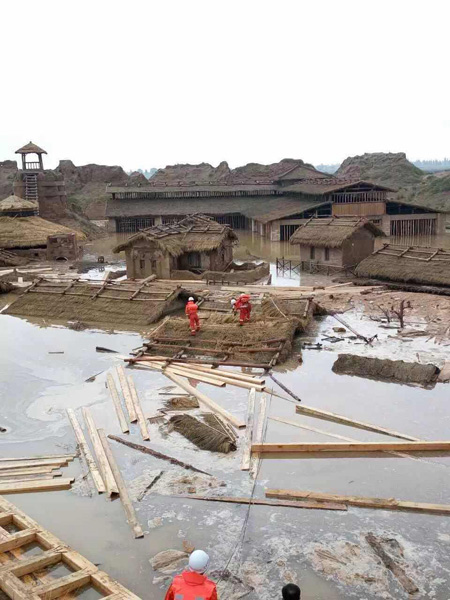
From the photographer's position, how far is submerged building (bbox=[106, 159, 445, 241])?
41500 mm

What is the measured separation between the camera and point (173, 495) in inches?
368

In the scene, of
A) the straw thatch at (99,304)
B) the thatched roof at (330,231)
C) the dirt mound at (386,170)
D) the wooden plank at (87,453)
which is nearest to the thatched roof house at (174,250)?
the thatched roof at (330,231)

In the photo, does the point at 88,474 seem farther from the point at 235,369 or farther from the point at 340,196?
the point at 340,196

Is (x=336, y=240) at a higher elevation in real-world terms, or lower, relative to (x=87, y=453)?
higher

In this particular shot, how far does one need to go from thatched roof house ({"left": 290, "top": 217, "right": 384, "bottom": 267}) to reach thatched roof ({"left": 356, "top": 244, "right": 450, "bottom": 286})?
199 centimetres

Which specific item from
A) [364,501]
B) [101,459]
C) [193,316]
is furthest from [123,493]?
[193,316]

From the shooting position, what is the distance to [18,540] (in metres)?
7.54

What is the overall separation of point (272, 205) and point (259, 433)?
37563mm

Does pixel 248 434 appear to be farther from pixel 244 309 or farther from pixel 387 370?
pixel 244 309

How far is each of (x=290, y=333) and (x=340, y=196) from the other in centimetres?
2829

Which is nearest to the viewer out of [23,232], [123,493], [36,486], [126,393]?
[123,493]

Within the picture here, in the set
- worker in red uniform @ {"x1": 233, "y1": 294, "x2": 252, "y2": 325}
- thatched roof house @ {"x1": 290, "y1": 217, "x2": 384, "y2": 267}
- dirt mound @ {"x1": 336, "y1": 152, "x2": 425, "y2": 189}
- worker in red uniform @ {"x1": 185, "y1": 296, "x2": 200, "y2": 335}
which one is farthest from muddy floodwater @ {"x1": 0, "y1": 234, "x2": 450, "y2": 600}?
dirt mound @ {"x1": 336, "y1": 152, "x2": 425, "y2": 189}

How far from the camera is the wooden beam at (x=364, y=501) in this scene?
870 cm

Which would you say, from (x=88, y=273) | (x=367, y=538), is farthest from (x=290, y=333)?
(x=88, y=273)
